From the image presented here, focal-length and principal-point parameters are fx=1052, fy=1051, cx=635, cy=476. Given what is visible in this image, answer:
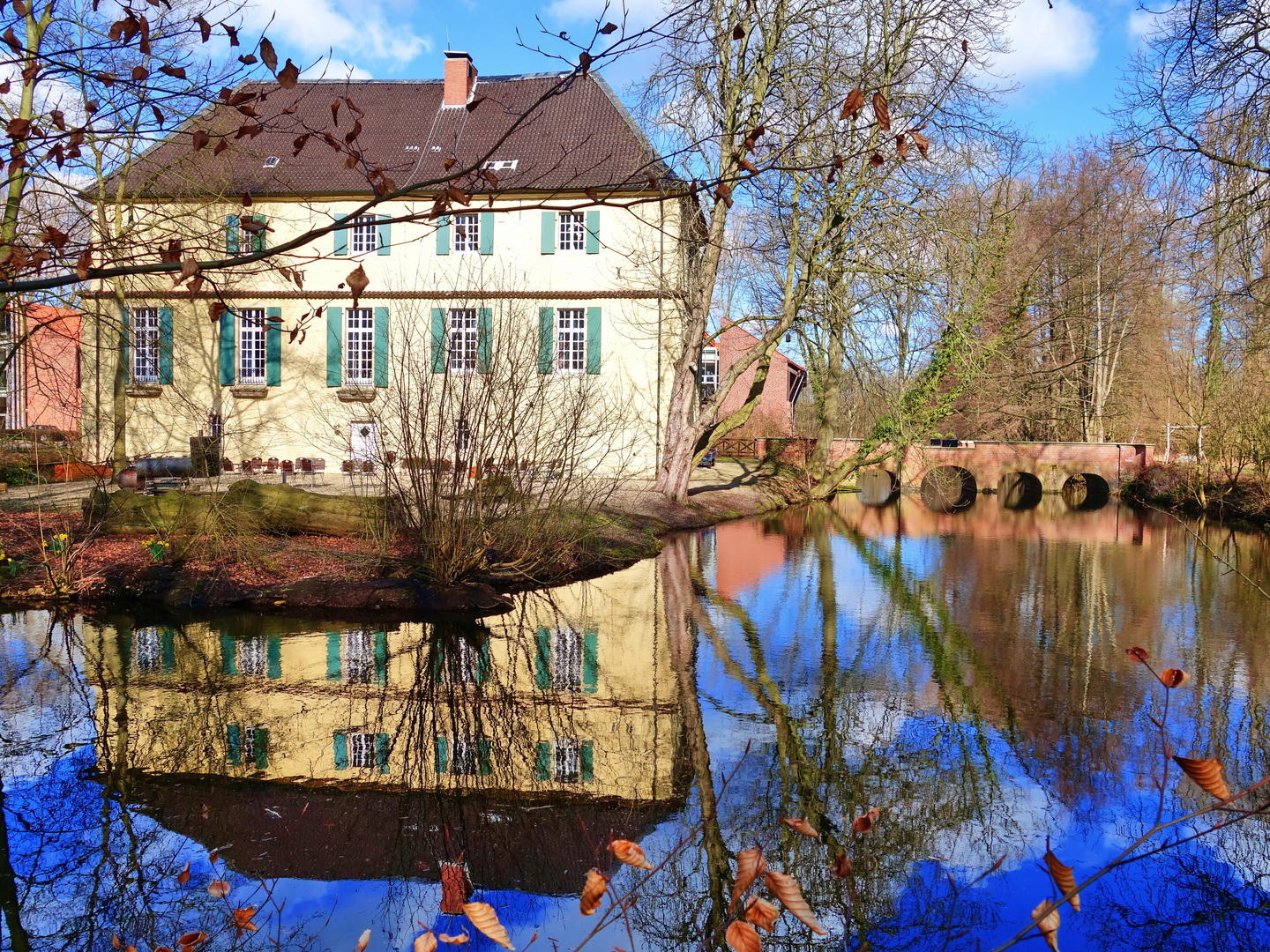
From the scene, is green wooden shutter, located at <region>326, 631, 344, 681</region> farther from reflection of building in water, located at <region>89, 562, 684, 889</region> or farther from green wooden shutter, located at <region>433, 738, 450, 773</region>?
green wooden shutter, located at <region>433, 738, 450, 773</region>

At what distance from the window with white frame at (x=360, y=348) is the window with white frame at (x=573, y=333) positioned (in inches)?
196

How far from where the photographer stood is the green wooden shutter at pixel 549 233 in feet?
87.5

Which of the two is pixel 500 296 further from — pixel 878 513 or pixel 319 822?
pixel 878 513

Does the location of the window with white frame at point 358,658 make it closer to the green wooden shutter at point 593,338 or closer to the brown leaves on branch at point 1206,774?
the brown leaves on branch at point 1206,774

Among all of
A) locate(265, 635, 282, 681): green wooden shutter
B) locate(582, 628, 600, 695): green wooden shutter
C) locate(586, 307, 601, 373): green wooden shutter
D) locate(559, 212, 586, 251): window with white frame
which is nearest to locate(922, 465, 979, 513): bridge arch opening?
locate(586, 307, 601, 373): green wooden shutter

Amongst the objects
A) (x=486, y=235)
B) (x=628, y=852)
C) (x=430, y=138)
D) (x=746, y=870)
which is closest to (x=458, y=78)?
(x=430, y=138)

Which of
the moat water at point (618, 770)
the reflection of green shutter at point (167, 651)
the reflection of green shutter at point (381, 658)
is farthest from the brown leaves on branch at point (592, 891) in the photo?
the reflection of green shutter at point (167, 651)

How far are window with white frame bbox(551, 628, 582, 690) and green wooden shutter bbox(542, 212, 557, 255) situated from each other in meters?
18.2

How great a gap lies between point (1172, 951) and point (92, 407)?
93.0 ft

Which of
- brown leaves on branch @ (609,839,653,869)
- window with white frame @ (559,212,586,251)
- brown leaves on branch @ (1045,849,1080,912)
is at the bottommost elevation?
brown leaves on branch @ (609,839,653,869)

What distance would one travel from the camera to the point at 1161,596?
1293 centimetres

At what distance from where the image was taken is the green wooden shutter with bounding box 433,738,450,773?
601 cm

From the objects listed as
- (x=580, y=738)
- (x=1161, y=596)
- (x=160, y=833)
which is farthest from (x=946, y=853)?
(x=1161, y=596)

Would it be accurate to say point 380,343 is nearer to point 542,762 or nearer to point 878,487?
point 542,762
